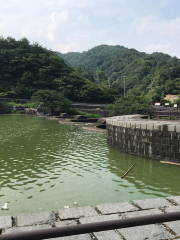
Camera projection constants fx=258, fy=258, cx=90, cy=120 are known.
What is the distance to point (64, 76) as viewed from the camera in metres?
59.1

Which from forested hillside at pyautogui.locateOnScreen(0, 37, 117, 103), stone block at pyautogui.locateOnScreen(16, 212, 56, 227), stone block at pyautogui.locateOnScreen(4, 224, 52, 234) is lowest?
stone block at pyautogui.locateOnScreen(16, 212, 56, 227)

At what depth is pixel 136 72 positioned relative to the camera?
95.9m

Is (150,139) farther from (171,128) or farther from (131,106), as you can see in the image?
(131,106)

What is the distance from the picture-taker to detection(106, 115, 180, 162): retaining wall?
29.3 feet

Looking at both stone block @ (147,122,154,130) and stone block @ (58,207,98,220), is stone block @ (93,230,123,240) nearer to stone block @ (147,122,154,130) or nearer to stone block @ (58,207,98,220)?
stone block @ (58,207,98,220)

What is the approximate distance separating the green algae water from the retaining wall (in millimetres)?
352

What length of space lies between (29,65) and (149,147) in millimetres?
56258

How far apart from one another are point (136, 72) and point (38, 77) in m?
46.2

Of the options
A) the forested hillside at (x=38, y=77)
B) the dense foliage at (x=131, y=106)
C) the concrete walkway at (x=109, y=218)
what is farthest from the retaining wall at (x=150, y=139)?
the forested hillside at (x=38, y=77)

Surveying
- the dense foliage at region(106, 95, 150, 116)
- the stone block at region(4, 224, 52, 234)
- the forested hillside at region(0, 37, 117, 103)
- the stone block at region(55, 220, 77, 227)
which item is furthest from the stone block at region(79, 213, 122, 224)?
the forested hillside at region(0, 37, 117, 103)

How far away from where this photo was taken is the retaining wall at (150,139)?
8930 millimetres

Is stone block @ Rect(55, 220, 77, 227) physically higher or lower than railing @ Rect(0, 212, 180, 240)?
lower

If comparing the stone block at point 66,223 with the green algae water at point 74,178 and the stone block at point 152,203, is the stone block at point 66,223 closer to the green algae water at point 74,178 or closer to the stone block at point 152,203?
the green algae water at point 74,178

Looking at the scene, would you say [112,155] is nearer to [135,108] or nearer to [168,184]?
[168,184]
